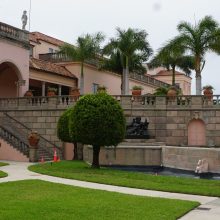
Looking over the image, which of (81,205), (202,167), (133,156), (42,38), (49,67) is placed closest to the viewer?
(81,205)

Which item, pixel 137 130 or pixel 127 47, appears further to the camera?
pixel 127 47

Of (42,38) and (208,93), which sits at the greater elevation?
(42,38)

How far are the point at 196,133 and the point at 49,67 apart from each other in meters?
16.4

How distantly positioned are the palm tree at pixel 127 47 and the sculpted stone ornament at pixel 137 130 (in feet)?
36.0

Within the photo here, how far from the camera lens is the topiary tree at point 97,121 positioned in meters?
20.3

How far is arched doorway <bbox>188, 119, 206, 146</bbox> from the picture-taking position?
2928 cm

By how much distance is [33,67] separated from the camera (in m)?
37.5

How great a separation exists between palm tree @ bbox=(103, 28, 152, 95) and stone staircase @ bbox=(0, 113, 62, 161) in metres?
11.4

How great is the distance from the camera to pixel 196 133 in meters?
29.5

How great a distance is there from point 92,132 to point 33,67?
61.1ft

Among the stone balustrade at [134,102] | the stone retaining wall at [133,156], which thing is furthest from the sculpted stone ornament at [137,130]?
the stone retaining wall at [133,156]

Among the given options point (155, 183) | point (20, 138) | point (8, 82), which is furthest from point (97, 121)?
point (8, 82)

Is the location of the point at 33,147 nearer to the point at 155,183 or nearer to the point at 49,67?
the point at 155,183

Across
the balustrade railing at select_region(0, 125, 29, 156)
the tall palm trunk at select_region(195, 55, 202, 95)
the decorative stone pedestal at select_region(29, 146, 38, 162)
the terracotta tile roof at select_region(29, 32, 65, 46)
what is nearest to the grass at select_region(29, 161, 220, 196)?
the decorative stone pedestal at select_region(29, 146, 38, 162)
